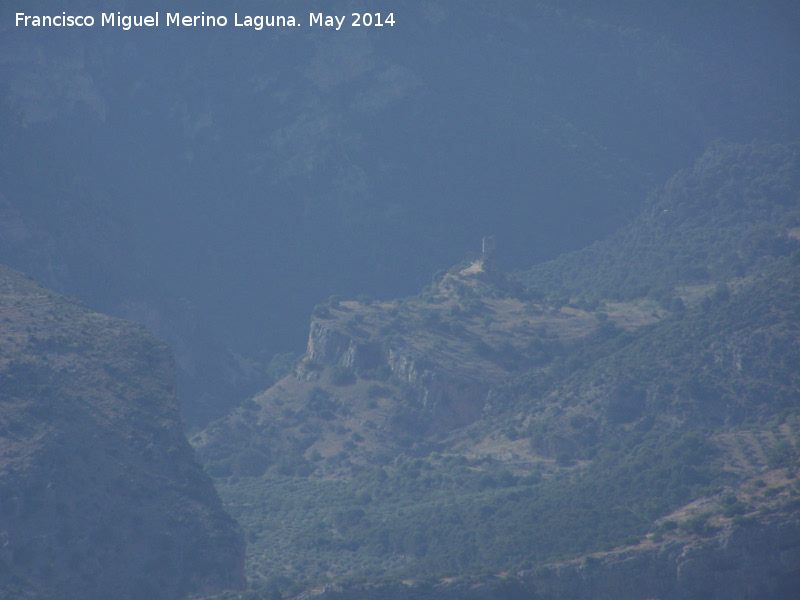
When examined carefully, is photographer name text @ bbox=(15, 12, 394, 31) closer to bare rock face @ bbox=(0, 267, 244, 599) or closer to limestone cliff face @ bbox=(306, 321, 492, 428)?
limestone cliff face @ bbox=(306, 321, 492, 428)

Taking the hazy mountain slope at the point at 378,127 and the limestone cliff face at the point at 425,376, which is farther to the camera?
the hazy mountain slope at the point at 378,127

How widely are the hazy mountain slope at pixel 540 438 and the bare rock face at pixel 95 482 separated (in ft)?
24.0

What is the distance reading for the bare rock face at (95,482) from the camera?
Answer: 169ft

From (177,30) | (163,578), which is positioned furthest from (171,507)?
(177,30)

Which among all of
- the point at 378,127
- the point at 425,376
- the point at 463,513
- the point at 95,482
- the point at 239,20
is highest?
the point at 239,20

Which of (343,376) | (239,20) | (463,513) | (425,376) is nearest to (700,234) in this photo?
(425,376)

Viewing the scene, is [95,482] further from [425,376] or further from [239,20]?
[239,20]

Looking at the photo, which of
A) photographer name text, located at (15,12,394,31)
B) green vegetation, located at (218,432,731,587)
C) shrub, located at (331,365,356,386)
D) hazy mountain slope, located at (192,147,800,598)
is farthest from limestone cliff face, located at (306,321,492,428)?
photographer name text, located at (15,12,394,31)

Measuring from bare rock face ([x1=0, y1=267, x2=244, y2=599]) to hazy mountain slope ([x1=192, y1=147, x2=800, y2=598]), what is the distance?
7.31 metres

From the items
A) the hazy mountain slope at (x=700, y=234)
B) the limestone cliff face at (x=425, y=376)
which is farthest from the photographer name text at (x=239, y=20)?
the limestone cliff face at (x=425, y=376)

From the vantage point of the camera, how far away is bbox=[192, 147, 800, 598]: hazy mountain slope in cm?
5084

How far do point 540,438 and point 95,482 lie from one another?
3796 centimetres

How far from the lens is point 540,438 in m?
83.6

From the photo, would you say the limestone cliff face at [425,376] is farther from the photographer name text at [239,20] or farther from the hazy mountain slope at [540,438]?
the photographer name text at [239,20]
